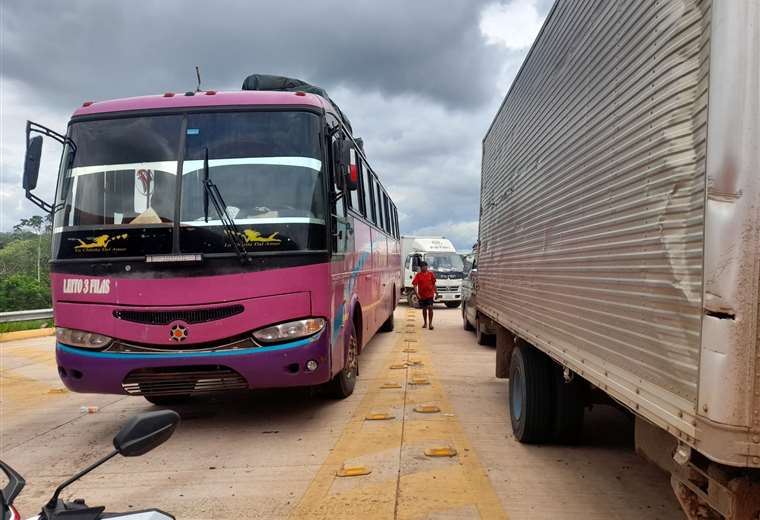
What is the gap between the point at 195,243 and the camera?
16.9ft

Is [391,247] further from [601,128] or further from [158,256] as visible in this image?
[601,128]

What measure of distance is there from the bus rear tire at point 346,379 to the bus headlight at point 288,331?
4.52ft

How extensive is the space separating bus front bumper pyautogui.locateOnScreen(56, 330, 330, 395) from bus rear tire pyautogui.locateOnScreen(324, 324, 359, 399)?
4.24 ft

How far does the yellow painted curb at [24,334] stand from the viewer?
14323mm

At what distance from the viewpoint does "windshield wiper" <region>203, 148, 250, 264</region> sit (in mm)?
5086

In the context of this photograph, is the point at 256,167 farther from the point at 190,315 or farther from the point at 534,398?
the point at 534,398

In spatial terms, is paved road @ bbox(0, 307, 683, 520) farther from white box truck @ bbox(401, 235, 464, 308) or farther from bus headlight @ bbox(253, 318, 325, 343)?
white box truck @ bbox(401, 235, 464, 308)

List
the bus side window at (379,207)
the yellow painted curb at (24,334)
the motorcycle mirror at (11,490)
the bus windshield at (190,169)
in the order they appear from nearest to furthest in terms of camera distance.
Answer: the motorcycle mirror at (11,490), the bus windshield at (190,169), the bus side window at (379,207), the yellow painted curb at (24,334)

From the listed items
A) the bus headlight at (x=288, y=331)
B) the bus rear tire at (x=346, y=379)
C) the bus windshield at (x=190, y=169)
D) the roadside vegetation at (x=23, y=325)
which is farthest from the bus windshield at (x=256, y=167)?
the roadside vegetation at (x=23, y=325)

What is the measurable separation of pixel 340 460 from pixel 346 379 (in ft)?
6.67

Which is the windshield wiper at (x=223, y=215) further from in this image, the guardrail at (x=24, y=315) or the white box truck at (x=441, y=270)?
the white box truck at (x=441, y=270)

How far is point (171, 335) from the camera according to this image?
199 inches

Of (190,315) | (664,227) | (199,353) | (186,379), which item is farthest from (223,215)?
(664,227)

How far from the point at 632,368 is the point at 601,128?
142 cm
